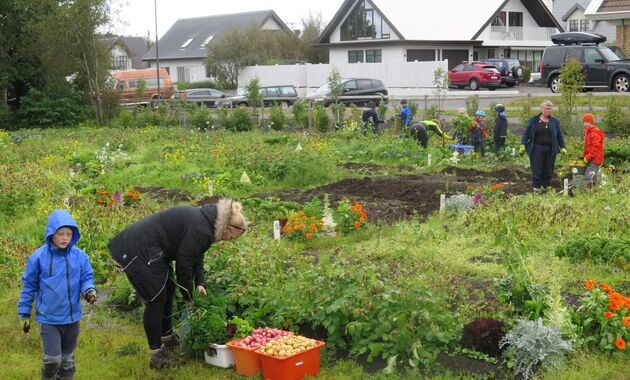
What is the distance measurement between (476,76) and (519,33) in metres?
16.3

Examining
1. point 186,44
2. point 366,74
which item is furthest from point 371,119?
point 186,44

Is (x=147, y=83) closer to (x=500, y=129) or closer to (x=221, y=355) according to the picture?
(x=500, y=129)

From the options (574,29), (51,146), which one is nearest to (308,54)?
(574,29)

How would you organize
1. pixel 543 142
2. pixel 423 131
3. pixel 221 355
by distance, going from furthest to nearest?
pixel 423 131 < pixel 543 142 < pixel 221 355

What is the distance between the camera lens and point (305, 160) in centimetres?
1728

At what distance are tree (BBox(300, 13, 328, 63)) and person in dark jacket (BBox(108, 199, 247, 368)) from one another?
198 ft

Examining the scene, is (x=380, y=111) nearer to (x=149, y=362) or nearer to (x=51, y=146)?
(x=51, y=146)

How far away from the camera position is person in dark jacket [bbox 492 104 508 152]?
19.5 m

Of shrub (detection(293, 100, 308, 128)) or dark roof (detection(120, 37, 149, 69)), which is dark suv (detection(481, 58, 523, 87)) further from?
dark roof (detection(120, 37, 149, 69))

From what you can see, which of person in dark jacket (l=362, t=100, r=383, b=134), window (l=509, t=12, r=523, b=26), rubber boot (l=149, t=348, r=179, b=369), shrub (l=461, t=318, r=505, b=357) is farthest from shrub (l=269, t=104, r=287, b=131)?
window (l=509, t=12, r=523, b=26)

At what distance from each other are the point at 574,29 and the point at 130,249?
259 feet

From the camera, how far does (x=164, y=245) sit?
23.9 feet

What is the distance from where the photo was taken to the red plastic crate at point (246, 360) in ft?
23.4

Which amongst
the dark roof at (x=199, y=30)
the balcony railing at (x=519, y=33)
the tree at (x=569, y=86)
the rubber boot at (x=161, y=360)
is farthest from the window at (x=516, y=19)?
the rubber boot at (x=161, y=360)
